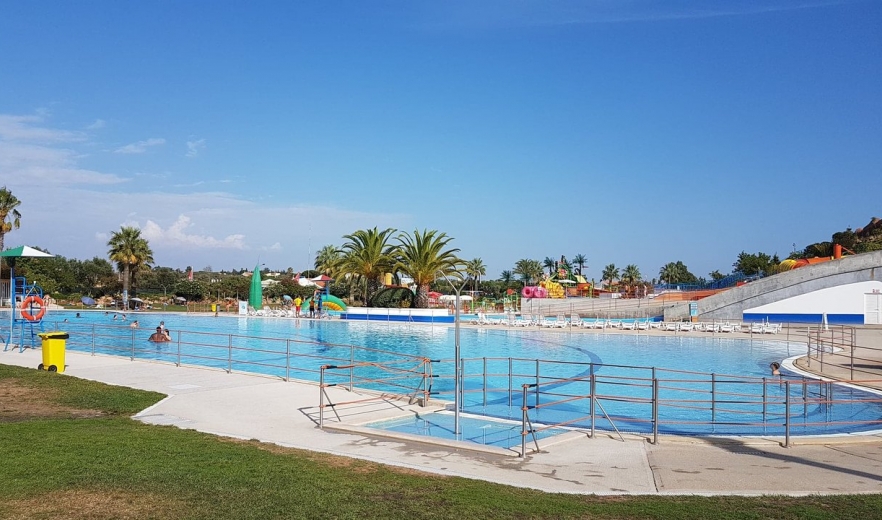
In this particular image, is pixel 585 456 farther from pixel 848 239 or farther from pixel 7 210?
pixel 848 239

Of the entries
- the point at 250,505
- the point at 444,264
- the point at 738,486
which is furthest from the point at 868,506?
the point at 444,264

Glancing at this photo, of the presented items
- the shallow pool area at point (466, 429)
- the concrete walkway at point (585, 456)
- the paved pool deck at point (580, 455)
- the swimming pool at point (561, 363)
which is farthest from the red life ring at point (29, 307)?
the shallow pool area at point (466, 429)

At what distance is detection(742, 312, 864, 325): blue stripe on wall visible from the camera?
42509 mm

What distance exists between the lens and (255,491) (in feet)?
22.7

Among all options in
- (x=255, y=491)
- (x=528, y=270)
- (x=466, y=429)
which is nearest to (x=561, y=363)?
(x=466, y=429)

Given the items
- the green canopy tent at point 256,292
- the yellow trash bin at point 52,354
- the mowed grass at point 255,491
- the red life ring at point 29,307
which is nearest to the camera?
the mowed grass at point 255,491

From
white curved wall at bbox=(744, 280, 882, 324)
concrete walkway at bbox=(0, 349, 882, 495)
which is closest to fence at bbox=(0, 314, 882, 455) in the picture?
concrete walkway at bbox=(0, 349, 882, 495)

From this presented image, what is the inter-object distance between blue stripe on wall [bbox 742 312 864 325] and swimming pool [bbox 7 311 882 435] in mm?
12916

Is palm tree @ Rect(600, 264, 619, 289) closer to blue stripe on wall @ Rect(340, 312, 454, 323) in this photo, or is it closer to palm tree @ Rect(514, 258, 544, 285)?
palm tree @ Rect(514, 258, 544, 285)

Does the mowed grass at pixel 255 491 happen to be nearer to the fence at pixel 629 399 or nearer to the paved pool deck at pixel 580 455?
the paved pool deck at pixel 580 455

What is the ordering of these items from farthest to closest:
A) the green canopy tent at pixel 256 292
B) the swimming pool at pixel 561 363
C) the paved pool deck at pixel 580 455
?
the green canopy tent at pixel 256 292 → the swimming pool at pixel 561 363 → the paved pool deck at pixel 580 455

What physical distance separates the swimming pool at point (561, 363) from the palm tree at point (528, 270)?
77.2 metres

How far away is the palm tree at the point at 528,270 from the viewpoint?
12194 cm

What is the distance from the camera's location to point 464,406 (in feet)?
48.3
